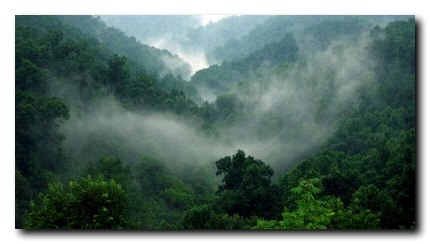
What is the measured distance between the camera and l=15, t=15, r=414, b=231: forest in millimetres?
13008

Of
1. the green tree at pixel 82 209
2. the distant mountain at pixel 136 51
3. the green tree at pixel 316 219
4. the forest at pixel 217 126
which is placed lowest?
the green tree at pixel 316 219

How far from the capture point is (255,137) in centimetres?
3903

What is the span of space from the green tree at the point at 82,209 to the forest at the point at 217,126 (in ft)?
0.12

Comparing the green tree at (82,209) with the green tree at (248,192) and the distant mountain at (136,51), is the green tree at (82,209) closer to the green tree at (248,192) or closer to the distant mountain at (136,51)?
the green tree at (248,192)

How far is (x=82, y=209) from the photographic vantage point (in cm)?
1227

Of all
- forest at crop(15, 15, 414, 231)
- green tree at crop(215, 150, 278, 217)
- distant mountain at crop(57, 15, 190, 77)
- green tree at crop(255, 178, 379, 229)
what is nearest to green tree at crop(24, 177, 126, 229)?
forest at crop(15, 15, 414, 231)

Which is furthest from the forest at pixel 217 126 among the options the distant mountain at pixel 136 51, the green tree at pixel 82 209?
the distant mountain at pixel 136 51

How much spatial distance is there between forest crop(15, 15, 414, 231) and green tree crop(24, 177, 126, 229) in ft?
0.12

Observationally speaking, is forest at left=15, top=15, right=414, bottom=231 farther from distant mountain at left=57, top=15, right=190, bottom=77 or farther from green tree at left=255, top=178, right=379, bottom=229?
distant mountain at left=57, top=15, right=190, bottom=77

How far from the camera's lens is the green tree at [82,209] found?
11.7m

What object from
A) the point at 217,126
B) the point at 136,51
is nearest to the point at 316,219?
the point at 217,126

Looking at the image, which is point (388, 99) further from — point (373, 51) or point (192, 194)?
point (192, 194)
